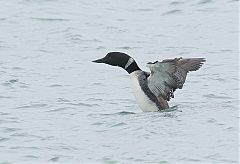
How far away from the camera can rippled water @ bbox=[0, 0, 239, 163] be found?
10.4 metres

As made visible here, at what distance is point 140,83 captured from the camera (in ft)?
40.7

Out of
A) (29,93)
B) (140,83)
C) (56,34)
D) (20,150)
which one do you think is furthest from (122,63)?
(56,34)

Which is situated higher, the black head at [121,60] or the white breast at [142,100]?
the black head at [121,60]

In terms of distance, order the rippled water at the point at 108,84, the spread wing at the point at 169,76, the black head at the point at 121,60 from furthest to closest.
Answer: the black head at the point at 121,60
the spread wing at the point at 169,76
the rippled water at the point at 108,84

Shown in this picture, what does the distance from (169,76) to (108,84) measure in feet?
7.40

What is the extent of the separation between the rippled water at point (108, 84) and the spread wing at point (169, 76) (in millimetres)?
300

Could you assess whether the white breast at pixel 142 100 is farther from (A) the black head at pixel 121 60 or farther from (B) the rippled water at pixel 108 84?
(A) the black head at pixel 121 60

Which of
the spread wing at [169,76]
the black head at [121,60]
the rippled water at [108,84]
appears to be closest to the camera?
the rippled water at [108,84]

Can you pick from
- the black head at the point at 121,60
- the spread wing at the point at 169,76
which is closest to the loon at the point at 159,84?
the spread wing at the point at 169,76

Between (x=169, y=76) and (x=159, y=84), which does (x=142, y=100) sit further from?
(x=169, y=76)

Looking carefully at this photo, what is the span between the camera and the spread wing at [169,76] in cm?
1209

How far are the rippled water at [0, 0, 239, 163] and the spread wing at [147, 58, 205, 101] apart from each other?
11.8 inches

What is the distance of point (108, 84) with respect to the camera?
566 inches

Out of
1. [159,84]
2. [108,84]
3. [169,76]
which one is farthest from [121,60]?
[108,84]
